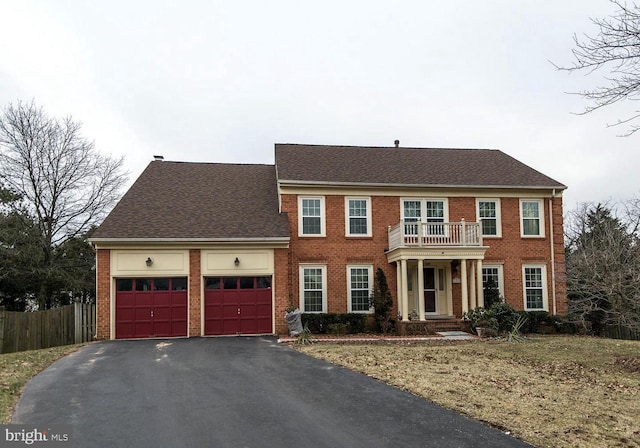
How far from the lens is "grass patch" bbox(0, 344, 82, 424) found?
28.6 ft

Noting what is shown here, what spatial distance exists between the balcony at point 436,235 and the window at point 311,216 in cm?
311

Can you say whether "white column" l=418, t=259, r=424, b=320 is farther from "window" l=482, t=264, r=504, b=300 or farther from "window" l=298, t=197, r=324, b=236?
"window" l=298, t=197, r=324, b=236

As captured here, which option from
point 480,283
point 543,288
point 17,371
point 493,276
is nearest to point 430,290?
point 480,283

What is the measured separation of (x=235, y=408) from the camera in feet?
27.8

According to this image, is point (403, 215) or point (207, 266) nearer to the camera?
point (207, 266)

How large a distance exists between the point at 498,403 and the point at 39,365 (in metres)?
10.8

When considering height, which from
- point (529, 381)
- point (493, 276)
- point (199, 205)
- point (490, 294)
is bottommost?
point (529, 381)

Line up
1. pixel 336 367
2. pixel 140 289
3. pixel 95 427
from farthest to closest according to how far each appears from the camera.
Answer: pixel 140 289 < pixel 336 367 < pixel 95 427

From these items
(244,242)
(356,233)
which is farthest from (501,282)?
(244,242)

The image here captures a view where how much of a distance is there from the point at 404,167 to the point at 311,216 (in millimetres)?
5200

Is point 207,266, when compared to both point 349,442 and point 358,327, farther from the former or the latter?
point 349,442

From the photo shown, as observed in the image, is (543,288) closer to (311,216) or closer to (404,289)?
(404,289)

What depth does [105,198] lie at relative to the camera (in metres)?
31.5

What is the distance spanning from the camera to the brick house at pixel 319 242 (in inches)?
775
